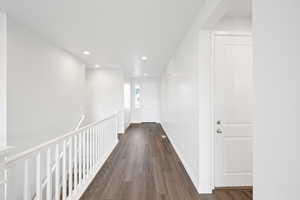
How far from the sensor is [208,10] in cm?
167

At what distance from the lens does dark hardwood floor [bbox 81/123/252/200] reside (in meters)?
1.96

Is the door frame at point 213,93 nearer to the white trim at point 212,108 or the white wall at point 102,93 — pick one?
the white trim at point 212,108

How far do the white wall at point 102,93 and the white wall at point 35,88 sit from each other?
1.51 meters

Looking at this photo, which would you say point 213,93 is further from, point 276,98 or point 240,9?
point 276,98

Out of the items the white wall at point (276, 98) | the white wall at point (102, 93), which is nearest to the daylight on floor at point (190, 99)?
the white wall at point (276, 98)

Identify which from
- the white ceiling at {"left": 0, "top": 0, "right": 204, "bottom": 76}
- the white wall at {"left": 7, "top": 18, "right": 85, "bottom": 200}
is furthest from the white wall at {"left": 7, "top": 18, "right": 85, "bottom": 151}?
the white ceiling at {"left": 0, "top": 0, "right": 204, "bottom": 76}

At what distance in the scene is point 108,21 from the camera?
7.39 feet

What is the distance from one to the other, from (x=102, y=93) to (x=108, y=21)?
146 inches

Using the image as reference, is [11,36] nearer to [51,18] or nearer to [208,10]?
[51,18]

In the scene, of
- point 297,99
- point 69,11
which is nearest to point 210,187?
point 297,99

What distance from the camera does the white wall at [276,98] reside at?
680 mm

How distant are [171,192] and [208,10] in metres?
2.38

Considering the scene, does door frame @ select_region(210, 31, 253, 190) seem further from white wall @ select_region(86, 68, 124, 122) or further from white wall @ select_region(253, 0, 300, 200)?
white wall @ select_region(86, 68, 124, 122)

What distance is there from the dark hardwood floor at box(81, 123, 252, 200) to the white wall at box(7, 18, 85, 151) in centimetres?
145
